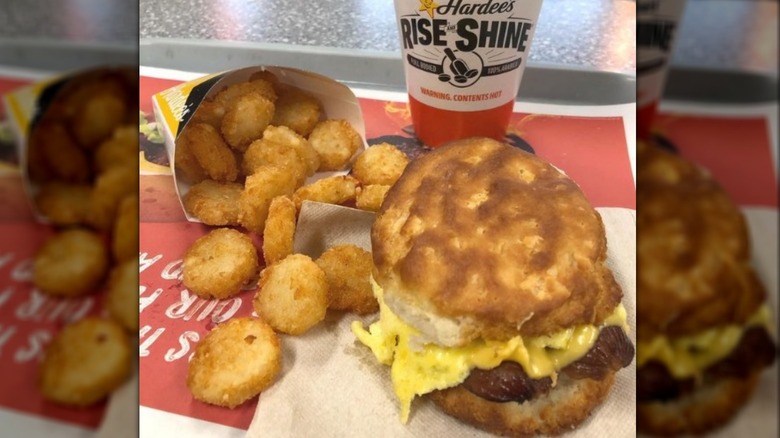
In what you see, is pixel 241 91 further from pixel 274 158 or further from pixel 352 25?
pixel 352 25

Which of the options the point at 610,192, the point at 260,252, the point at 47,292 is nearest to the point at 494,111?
the point at 610,192

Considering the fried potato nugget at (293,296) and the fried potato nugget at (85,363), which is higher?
the fried potato nugget at (85,363)

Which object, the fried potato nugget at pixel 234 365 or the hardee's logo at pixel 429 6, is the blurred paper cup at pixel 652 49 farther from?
the fried potato nugget at pixel 234 365

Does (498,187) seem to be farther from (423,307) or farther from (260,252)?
(260,252)

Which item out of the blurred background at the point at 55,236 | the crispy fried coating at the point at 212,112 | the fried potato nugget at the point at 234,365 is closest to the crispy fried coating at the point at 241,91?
the crispy fried coating at the point at 212,112

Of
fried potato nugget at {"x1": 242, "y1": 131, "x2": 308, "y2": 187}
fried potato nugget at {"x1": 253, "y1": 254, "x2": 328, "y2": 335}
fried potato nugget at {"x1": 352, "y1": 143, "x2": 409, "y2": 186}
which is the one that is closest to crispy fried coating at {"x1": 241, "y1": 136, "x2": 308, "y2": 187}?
fried potato nugget at {"x1": 242, "y1": 131, "x2": 308, "y2": 187}

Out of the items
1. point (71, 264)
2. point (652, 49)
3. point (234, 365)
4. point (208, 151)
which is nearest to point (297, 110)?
point (208, 151)

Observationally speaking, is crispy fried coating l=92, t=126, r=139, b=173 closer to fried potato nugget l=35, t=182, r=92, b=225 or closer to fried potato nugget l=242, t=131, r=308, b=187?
fried potato nugget l=35, t=182, r=92, b=225
